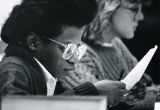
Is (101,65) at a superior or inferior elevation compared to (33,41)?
inferior

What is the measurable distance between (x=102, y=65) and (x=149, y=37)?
45 centimetres

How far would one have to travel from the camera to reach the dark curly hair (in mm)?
3109

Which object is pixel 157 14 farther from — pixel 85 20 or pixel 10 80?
pixel 10 80

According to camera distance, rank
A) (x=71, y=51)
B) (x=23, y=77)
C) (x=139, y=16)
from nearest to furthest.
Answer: (x=23, y=77) → (x=71, y=51) → (x=139, y=16)

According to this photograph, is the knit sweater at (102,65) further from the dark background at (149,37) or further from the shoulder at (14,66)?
the shoulder at (14,66)

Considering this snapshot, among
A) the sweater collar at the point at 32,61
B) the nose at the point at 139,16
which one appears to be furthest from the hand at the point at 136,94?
the sweater collar at the point at 32,61

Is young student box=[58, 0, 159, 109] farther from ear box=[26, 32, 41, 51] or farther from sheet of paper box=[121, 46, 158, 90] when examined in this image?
ear box=[26, 32, 41, 51]

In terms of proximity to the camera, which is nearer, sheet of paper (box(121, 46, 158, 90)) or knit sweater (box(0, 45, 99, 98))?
knit sweater (box(0, 45, 99, 98))

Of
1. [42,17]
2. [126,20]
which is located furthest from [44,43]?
[126,20]

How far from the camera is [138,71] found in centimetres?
321

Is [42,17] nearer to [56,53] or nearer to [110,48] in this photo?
[56,53]

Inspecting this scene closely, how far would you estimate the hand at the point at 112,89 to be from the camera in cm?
312

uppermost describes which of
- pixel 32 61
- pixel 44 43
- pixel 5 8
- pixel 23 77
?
pixel 5 8

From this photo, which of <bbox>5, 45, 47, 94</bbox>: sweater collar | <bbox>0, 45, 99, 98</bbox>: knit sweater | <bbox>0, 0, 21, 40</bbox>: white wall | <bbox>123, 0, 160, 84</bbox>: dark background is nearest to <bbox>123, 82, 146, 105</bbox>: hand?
<bbox>123, 0, 160, 84</bbox>: dark background
